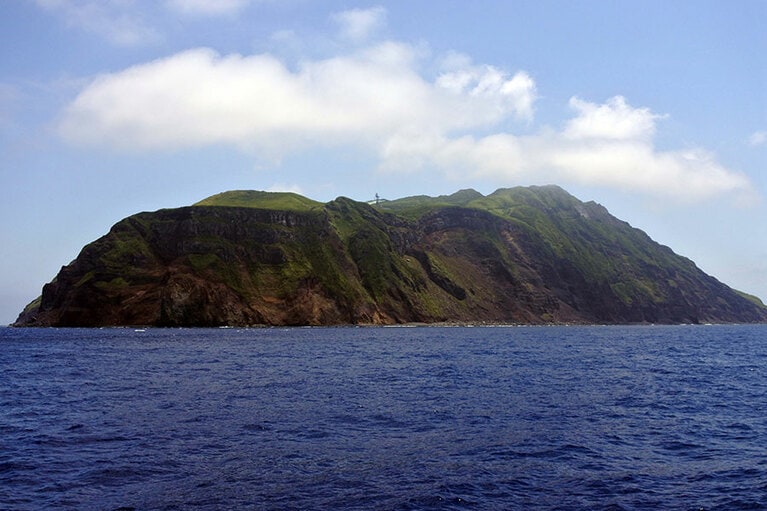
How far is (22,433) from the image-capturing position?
3506 centimetres

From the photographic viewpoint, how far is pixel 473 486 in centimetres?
2564

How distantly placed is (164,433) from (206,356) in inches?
2106

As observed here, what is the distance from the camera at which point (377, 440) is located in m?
33.7

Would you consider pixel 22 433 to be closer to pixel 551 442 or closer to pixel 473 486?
pixel 473 486

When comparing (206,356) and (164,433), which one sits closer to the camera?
(164,433)

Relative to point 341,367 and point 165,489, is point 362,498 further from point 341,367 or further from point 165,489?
point 341,367

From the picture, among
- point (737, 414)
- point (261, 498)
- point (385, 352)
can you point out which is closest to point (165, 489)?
point (261, 498)

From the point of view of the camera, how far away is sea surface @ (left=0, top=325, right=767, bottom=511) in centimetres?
2433

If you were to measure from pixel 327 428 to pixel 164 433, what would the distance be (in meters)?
9.43

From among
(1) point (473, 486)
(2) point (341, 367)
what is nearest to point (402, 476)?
(1) point (473, 486)

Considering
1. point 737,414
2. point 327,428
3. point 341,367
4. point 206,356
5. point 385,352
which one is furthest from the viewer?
point 385,352

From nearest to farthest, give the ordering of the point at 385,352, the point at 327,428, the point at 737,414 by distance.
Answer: the point at 327,428
the point at 737,414
the point at 385,352

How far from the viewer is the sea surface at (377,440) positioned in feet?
79.8

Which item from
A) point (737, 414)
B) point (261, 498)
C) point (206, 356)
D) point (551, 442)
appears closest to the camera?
point (261, 498)
